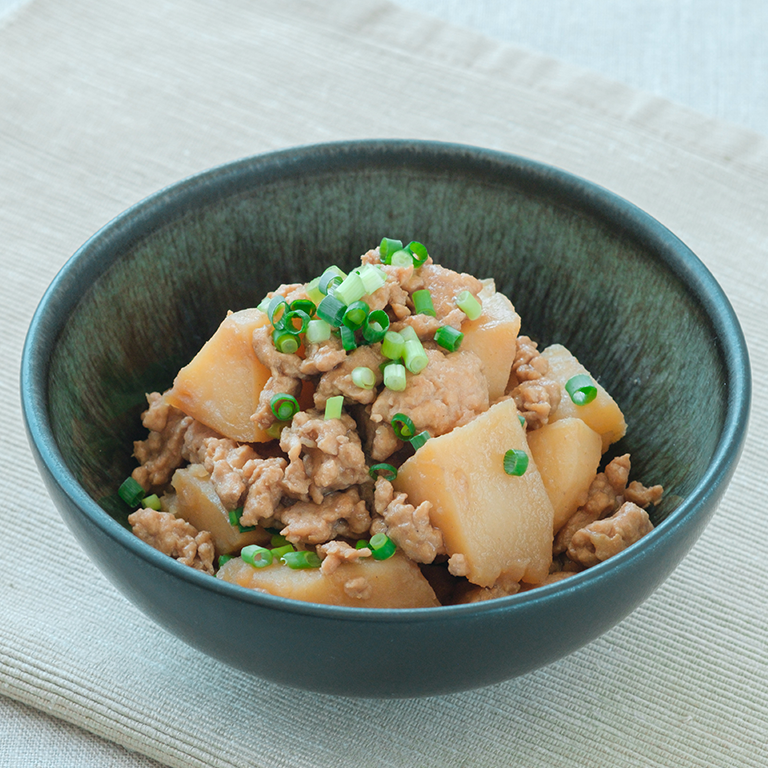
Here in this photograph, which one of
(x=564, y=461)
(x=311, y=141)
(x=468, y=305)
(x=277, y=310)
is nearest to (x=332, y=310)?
(x=277, y=310)

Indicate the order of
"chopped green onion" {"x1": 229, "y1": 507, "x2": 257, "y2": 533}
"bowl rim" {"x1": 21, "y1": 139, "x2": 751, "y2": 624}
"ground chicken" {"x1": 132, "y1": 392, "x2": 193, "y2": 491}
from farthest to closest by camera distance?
"ground chicken" {"x1": 132, "y1": 392, "x2": 193, "y2": 491}, "chopped green onion" {"x1": 229, "y1": 507, "x2": 257, "y2": 533}, "bowl rim" {"x1": 21, "y1": 139, "x2": 751, "y2": 624}

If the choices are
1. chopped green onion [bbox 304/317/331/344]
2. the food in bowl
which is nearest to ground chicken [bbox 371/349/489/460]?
the food in bowl

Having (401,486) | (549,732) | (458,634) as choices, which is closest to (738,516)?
(549,732)

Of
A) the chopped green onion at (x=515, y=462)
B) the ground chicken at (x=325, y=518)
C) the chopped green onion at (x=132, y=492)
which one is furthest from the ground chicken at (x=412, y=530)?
the chopped green onion at (x=132, y=492)

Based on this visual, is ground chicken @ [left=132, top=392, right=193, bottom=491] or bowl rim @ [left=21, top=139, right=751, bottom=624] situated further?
ground chicken @ [left=132, top=392, right=193, bottom=491]

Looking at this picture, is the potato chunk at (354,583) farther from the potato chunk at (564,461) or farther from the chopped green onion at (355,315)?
the chopped green onion at (355,315)

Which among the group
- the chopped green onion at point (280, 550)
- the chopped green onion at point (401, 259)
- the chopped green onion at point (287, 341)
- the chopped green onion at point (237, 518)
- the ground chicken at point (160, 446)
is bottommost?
the ground chicken at point (160, 446)

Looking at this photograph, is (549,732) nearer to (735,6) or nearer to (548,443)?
(548,443)

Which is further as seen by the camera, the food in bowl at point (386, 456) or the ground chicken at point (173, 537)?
the ground chicken at point (173, 537)

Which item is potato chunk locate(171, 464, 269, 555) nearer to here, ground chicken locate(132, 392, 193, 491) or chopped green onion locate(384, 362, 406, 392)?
ground chicken locate(132, 392, 193, 491)
